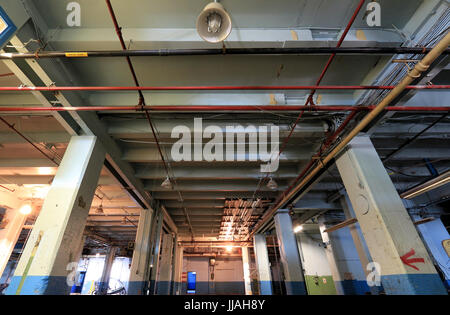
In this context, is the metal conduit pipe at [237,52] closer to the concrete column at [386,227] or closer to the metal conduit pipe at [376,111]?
the metal conduit pipe at [376,111]

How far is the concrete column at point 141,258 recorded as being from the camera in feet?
15.2

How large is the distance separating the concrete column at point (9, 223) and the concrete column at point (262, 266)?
25.0 feet

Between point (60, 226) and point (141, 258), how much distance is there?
3.04 metres

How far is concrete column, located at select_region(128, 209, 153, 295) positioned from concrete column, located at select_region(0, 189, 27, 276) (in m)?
3.24

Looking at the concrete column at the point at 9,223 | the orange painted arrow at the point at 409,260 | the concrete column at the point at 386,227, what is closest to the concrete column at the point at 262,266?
the concrete column at the point at 386,227

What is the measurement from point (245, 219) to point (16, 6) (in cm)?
744

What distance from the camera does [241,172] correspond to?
467 centimetres

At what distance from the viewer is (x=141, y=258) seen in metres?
4.90

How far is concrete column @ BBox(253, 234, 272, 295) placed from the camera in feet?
24.2

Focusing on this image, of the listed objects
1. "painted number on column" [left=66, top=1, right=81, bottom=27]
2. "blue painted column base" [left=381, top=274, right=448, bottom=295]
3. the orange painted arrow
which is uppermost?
"painted number on column" [left=66, top=1, right=81, bottom=27]

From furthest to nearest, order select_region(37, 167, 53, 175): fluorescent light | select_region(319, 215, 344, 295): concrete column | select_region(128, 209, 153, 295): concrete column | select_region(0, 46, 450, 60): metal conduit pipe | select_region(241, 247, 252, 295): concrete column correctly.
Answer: select_region(241, 247, 252, 295): concrete column, select_region(319, 215, 344, 295): concrete column, select_region(128, 209, 153, 295): concrete column, select_region(37, 167, 53, 175): fluorescent light, select_region(0, 46, 450, 60): metal conduit pipe

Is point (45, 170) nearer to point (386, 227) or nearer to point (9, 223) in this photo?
point (9, 223)

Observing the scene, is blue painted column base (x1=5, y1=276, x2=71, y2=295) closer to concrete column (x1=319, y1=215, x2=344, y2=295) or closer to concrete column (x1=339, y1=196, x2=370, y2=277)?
concrete column (x1=339, y1=196, x2=370, y2=277)

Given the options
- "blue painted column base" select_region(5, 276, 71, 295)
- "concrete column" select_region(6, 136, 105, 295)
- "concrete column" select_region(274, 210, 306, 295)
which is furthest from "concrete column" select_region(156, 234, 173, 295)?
"blue painted column base" select_region(5, 276, 71, 295)
